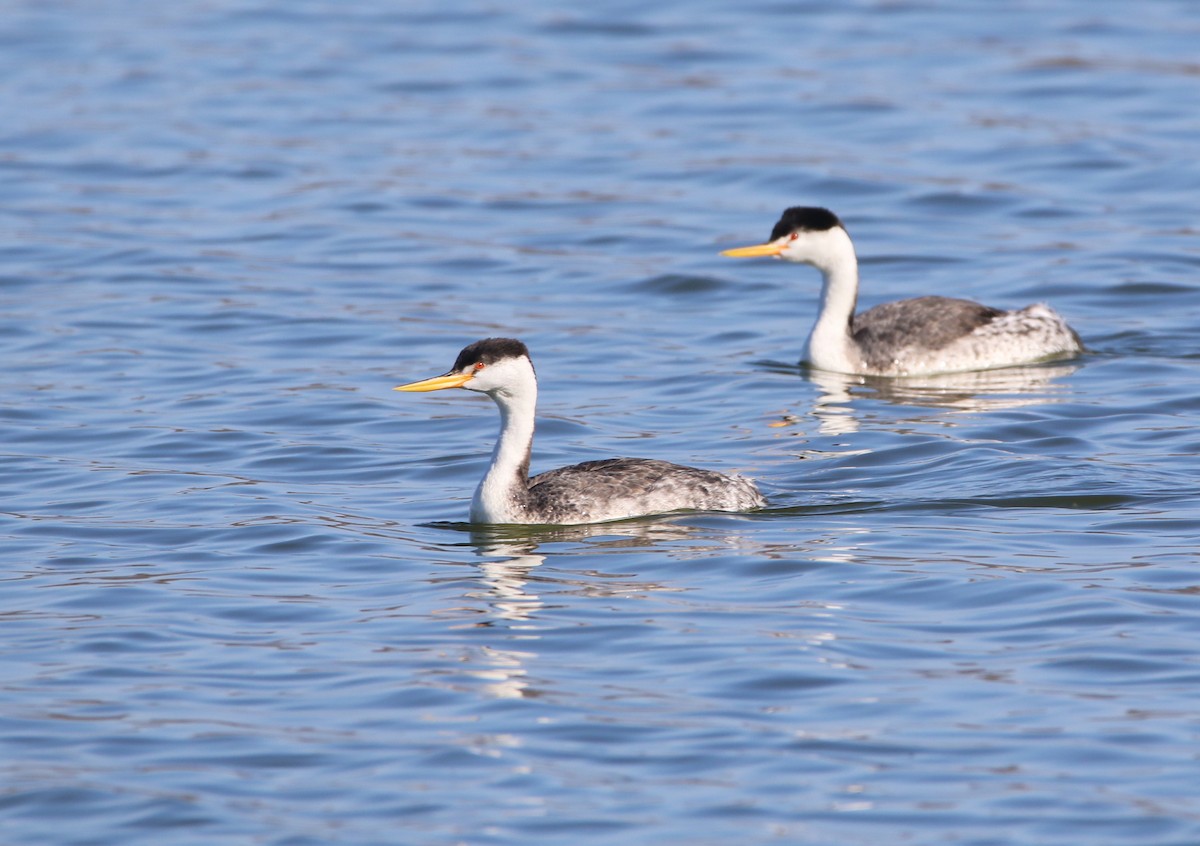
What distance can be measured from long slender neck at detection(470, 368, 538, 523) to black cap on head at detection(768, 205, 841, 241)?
557cm

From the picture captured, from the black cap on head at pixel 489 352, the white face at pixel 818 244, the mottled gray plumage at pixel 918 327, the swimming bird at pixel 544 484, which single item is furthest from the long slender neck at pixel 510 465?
the white face at pixel 818 244

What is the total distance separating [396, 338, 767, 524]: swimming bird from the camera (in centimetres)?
1166

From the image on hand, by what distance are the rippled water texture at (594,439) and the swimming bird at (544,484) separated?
0.61ft

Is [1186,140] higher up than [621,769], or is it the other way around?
[1186,140]

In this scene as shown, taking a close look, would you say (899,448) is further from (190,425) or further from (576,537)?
(190,425)

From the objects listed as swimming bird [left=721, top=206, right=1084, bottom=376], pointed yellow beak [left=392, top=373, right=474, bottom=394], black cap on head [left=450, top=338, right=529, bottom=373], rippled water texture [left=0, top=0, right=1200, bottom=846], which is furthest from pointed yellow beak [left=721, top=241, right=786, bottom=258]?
pointed yellow beak [left=392, top=373, right=474, bottom=394]

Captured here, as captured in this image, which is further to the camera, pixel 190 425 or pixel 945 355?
pixel 945 355

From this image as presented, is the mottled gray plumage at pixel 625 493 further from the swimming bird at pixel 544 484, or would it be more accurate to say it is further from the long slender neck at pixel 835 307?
the long slender neck at pixel 835 307

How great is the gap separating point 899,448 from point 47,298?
28.6 ft

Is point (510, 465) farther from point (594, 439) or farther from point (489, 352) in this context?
point (594, 439)

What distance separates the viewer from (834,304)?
16.8 metres

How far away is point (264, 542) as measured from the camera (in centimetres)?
1159

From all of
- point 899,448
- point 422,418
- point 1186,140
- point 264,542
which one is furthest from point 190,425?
point 1186,140

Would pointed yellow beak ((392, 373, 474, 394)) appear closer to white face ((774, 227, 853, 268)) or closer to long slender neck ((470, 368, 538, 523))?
long slender neck ((470, 368, 538, 523))
